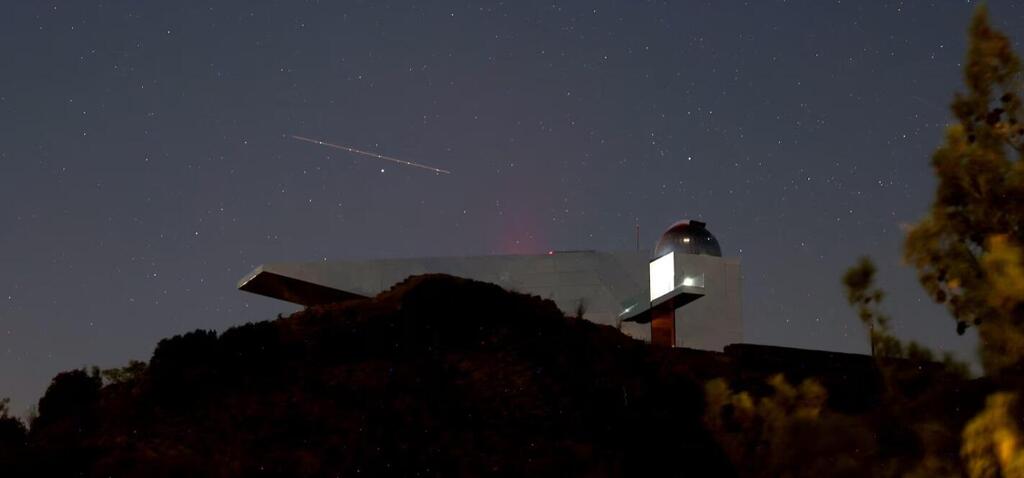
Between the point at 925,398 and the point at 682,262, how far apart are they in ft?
96.8

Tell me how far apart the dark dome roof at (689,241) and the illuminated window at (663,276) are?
3.84 meters

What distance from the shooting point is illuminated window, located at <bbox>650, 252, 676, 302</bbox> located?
123 ft

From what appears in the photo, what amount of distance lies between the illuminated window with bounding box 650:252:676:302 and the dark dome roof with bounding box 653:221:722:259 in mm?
3844

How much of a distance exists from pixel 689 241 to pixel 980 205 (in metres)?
36.0

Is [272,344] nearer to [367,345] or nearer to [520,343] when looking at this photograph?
[367,345]

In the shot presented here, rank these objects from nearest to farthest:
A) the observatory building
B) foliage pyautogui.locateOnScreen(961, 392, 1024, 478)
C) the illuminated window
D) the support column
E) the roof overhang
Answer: foliage pyautogui.locateOnScreen(961, 392, 1024, 478), the observatory building, the roof overhang, the illuminated window, the support column

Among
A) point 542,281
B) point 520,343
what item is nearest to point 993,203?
point 520,343

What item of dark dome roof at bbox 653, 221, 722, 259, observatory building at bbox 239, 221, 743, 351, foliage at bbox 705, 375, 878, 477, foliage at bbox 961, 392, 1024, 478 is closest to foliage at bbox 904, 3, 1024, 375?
foliage at bbox 961, 392, 1024, 478

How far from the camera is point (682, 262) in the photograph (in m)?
38.2

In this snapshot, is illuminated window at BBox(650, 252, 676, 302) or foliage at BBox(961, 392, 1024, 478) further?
illuminated window at BBox(650, 252, 676, 302)

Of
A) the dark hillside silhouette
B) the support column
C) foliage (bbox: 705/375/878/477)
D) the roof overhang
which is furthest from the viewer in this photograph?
the support column

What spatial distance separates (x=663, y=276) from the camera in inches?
1499

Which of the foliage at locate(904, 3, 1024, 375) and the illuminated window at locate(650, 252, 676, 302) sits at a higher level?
the illuminated window at locate(650, 252, 676, 302)

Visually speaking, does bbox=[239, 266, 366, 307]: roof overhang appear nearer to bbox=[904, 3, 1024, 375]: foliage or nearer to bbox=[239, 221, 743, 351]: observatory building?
bbox=[239, 221, 743, 351]: observatory building
